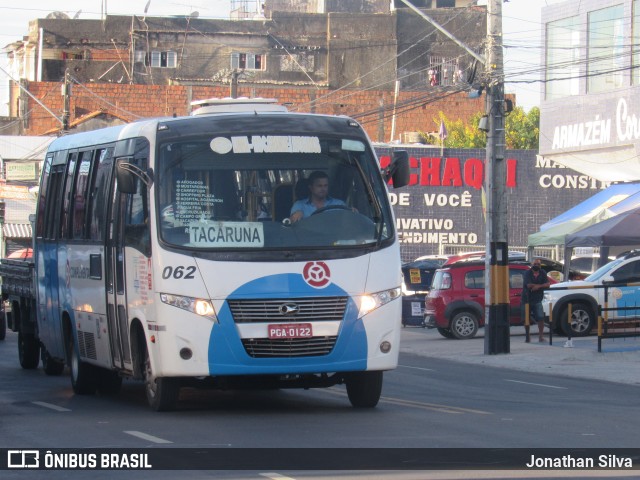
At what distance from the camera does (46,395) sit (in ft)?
52.8

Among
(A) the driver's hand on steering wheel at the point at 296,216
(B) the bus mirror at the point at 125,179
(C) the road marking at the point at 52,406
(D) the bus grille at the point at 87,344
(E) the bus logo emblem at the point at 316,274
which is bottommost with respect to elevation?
(C) the road marking at the point at 52,406

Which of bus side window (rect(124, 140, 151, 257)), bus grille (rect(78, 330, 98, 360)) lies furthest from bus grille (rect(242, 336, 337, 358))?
bus grille (rect(78, 330, 98, 360))

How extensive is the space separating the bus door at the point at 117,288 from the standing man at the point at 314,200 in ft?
7.11

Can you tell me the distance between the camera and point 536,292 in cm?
2872

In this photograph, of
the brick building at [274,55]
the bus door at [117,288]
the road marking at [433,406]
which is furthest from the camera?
the brick building at [274,55]

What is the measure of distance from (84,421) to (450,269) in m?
19.4

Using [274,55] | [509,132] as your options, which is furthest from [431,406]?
[509,132]

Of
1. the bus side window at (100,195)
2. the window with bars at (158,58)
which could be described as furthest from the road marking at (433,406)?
the window with bars at (158,58)

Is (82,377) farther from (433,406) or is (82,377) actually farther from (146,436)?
(146,436)

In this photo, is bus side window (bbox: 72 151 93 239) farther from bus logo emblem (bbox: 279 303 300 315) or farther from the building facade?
the building facade

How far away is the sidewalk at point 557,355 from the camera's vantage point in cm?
2181

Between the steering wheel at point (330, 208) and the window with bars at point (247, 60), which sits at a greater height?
the window with bars at point (247, 60)

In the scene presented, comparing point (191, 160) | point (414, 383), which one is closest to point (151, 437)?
point (191, 160)

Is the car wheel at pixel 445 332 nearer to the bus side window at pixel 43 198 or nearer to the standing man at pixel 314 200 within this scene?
the bus side window at pixel 43 198
